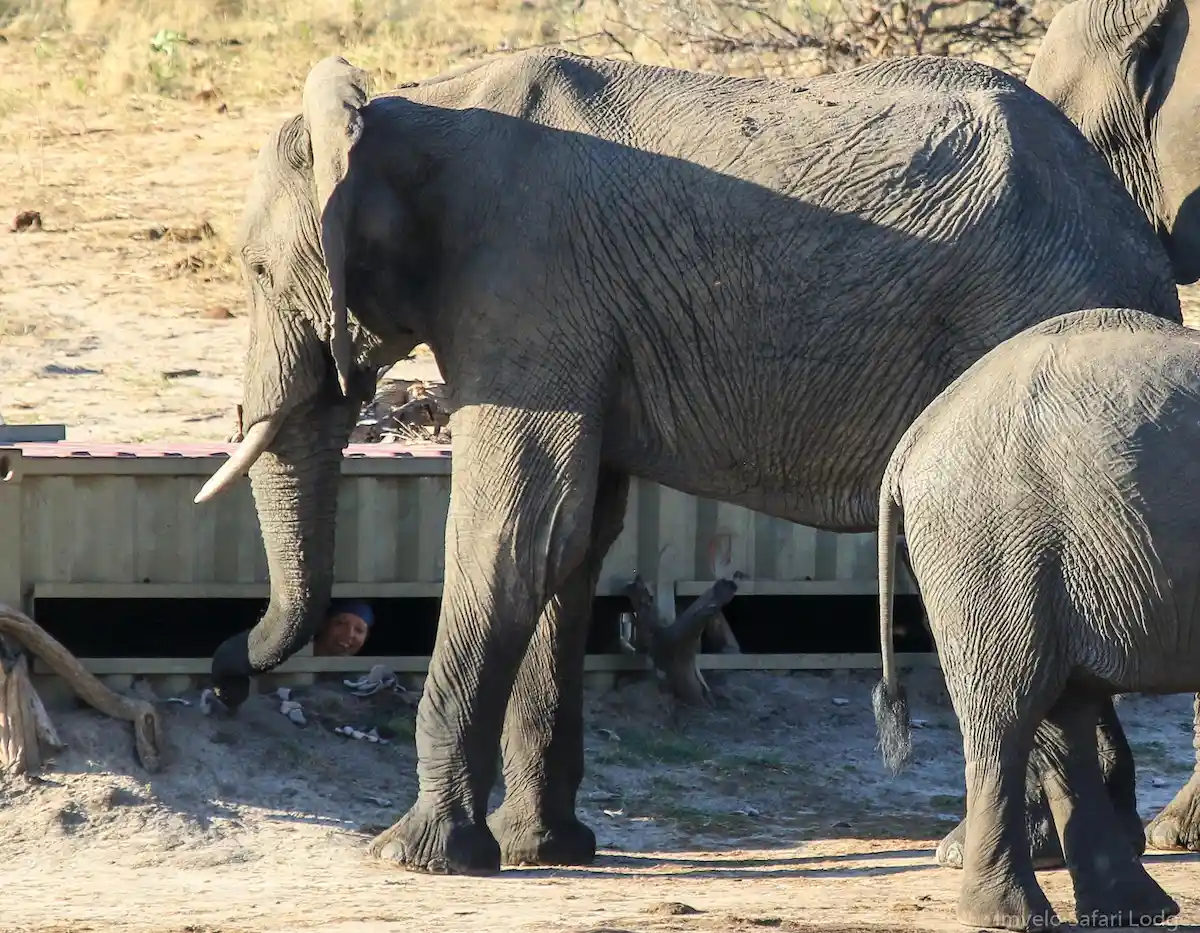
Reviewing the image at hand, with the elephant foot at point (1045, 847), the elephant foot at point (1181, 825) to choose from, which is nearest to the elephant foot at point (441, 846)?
the elephant foot at point (1045, 847)

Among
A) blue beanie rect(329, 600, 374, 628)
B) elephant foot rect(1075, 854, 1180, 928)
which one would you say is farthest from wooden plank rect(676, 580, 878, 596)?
elephant foot rect(1075, 854, 1180, 928)

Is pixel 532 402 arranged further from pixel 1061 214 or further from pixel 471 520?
pixel 1061 214

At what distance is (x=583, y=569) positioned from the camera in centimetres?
777

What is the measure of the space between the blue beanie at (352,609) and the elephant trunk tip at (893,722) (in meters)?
2.94

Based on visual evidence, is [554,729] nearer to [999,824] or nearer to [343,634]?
[343,634]

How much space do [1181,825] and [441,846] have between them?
2.47 metres

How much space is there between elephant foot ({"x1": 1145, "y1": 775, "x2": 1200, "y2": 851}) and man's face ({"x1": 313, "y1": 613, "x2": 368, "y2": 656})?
9.84 feet

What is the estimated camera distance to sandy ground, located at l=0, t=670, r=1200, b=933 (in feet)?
22.0

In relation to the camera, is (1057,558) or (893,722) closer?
(1057,558)

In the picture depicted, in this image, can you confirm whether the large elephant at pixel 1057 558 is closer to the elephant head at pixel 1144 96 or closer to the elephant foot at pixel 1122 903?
the elephant foot at pixel 1122 903

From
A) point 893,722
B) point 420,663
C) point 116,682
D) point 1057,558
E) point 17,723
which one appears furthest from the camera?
point 420,663

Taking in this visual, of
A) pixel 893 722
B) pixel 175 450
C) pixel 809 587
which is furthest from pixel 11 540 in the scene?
pixel 893 722

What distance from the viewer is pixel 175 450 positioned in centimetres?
920

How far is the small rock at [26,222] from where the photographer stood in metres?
14.3
